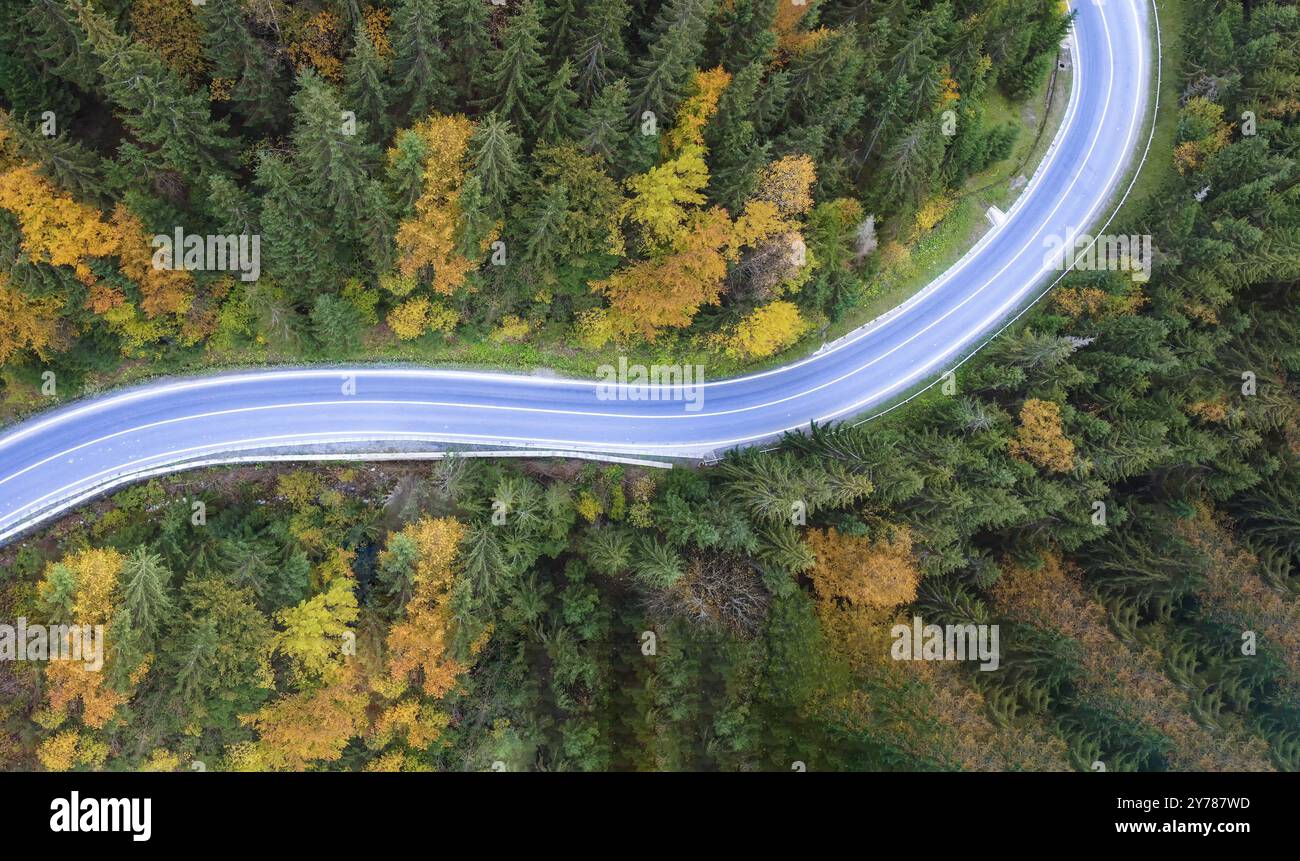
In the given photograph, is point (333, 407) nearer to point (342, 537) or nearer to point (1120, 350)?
point (342, 537)

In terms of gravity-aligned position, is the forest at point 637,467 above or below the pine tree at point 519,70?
below

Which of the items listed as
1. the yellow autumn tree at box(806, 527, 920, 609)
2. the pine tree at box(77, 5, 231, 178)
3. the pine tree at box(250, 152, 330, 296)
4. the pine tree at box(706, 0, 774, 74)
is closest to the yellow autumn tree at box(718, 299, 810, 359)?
the yellow autumn tree at box(806, 527, 920, 609)

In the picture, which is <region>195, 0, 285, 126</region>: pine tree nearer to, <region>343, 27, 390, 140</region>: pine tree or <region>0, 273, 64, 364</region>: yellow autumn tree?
<region>343, 27, 390, 140</region>: pine tree

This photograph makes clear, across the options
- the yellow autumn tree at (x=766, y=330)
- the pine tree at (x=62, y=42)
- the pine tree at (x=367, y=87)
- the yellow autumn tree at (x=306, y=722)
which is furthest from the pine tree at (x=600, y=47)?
the yellow autumn tree at (x=306, y=722)

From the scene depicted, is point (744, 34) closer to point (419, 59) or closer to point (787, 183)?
point (787, 183)

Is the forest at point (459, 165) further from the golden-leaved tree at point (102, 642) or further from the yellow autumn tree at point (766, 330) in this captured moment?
the golden-leaved tree at point (102, 642)

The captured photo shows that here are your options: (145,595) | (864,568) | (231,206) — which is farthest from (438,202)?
(864,568)
